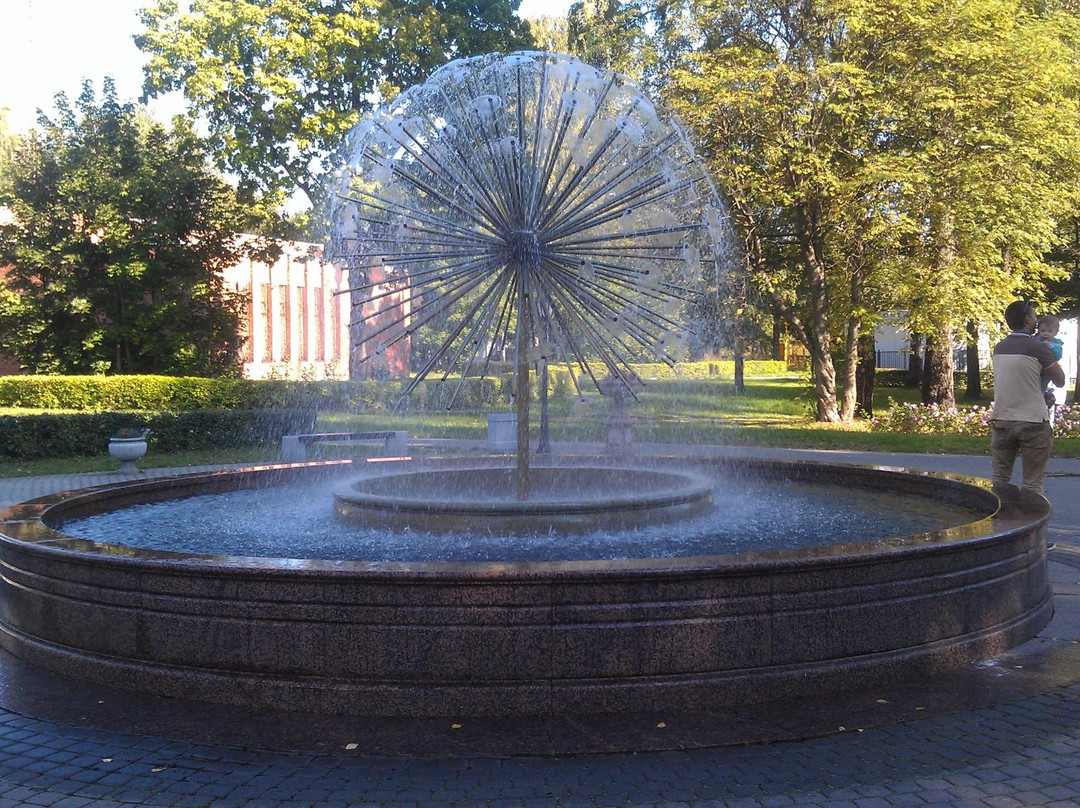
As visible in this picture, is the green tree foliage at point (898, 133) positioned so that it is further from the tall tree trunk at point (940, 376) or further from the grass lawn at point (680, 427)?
the grass lawn at point (680, 427)

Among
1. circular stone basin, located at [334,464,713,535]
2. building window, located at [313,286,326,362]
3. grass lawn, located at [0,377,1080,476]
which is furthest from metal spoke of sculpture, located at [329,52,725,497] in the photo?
building window, located at [313,286,326,362]

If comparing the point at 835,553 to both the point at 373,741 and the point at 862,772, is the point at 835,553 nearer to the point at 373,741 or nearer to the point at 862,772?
the point at 862,772

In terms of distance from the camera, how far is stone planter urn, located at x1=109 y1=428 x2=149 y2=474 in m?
17.5

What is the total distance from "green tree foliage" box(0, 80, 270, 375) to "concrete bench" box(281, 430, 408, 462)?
1036 centimetres

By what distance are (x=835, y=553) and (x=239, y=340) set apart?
25913 millimetres

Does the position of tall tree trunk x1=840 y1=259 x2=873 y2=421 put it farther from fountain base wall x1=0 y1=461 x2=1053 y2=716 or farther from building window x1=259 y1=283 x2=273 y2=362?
building window x1=259 y1=283 x2=273 y2=362

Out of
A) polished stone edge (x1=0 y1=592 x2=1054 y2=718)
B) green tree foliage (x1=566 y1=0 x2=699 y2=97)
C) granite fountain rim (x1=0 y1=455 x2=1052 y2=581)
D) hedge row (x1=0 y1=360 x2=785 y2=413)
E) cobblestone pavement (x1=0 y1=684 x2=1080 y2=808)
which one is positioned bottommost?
cobblestone pavement (x1=0 y1=684 x2=1080 y2=808)

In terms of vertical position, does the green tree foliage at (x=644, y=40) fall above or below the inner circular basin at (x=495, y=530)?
above

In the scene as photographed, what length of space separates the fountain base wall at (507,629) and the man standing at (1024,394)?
12.2 feet

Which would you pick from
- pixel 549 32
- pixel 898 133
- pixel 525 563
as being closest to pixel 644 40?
A: pixel 898 133

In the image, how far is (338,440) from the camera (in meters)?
19.1

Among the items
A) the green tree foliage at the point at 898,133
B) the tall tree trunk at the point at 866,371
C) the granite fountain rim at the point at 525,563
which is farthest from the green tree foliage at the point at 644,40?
the granite fountain rim at the point at 525,563

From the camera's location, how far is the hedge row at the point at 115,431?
1966cm

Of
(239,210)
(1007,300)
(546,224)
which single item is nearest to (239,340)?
(239,210)
